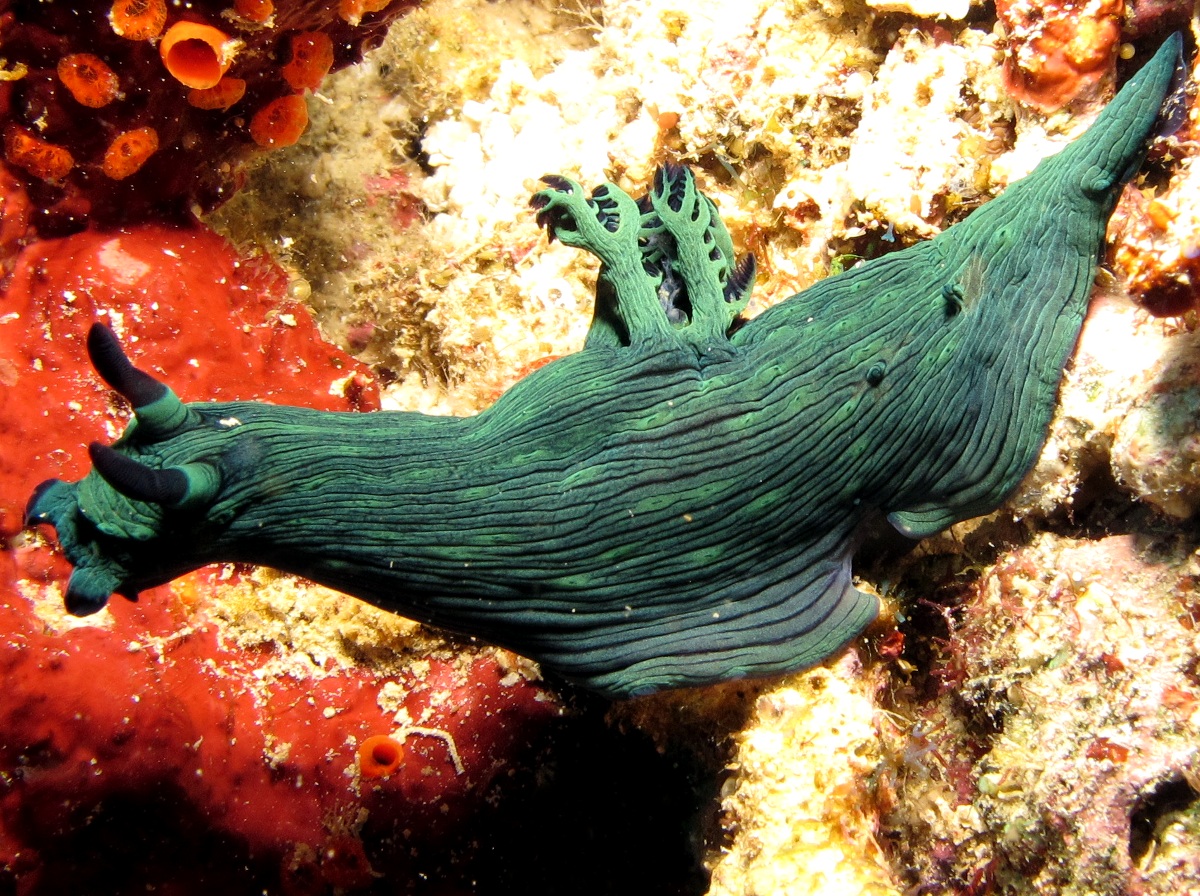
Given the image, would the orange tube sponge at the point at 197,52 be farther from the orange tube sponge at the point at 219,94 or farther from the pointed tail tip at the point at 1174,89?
the pointed tail tip at the point at 1174,89

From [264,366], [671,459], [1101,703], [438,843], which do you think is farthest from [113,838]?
[1101,703]

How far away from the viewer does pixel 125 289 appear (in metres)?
4.16

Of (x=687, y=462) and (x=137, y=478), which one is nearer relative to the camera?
(x=137, y=478)

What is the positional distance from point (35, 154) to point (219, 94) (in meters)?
1.01

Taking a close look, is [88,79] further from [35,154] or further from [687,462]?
[687,462]

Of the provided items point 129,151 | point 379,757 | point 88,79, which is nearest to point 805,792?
point 379,757

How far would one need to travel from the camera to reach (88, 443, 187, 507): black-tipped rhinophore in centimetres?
247

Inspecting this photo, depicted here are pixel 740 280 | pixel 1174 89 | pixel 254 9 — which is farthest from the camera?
pixel 740 280

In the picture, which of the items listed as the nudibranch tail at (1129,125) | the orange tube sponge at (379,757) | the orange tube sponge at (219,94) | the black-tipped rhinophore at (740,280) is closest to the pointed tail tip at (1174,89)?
the nudibranch tail at (1129,125)

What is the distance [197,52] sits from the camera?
3.74 m

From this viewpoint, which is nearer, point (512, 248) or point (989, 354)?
point (989, 354)

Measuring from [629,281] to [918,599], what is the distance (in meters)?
2.28

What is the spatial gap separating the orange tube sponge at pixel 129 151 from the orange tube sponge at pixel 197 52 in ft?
1.30

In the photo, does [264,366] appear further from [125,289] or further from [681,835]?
[681,835]
